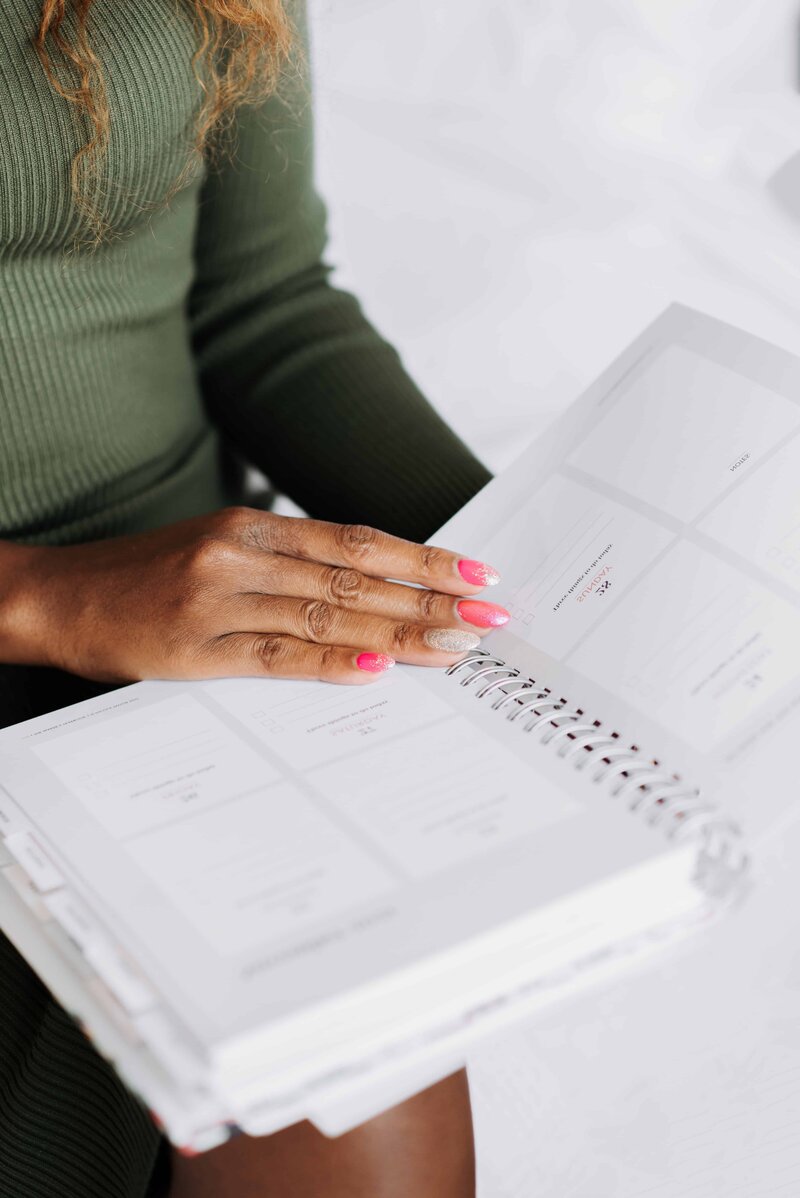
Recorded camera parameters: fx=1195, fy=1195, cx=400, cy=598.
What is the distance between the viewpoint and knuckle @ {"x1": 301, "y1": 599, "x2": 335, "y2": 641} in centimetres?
51

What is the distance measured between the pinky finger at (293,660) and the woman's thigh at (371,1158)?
0.71 feet

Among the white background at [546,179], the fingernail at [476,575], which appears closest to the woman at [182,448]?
the fingernail at [476,575]

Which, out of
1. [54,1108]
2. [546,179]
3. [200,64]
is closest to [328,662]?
[54,1108]

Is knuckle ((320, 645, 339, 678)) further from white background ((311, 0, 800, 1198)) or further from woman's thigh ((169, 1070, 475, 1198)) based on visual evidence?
white background ((311, 0, 800, 1198))

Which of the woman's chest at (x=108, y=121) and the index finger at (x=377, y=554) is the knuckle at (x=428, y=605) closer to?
the index finger at (x=377, y=554)

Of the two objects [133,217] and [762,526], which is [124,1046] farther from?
[133,217]

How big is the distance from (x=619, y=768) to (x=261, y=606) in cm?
18

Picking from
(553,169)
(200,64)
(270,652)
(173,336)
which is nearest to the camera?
(270,652)

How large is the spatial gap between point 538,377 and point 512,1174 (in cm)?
59

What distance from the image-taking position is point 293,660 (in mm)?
502

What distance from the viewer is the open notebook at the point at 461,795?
13.9 inches

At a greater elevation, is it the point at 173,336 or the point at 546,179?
the point at 546,179

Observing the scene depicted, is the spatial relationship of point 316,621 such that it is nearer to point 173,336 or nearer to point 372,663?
point 372,663

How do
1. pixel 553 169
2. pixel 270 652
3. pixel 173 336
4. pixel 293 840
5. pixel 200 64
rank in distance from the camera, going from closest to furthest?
pixel 293 840 → pixel 270 652 → pixel 200 64 → pixel 173 336 → pixel 553 169
